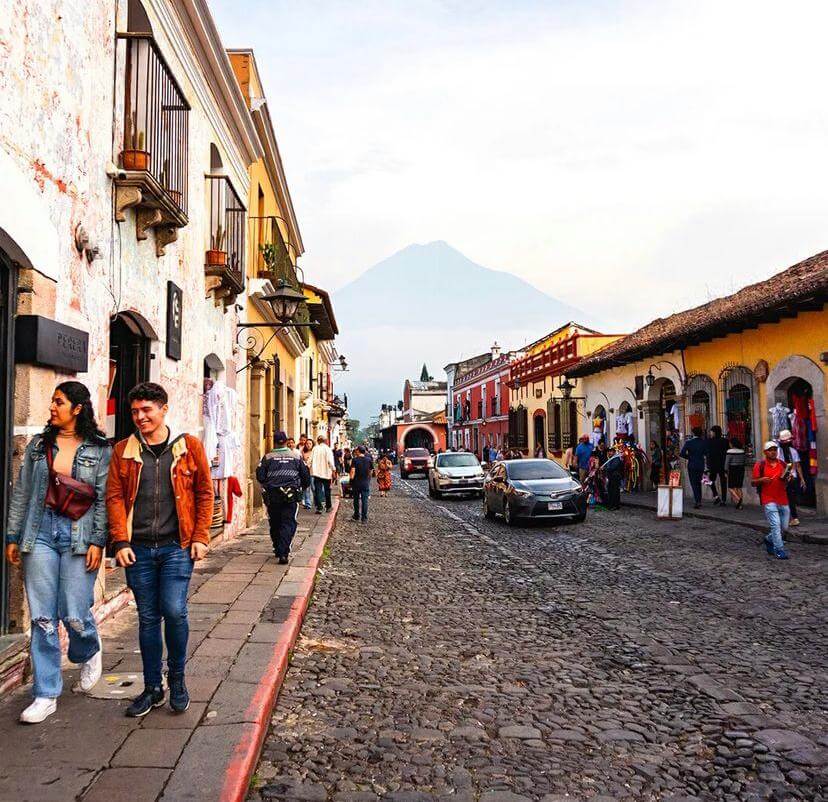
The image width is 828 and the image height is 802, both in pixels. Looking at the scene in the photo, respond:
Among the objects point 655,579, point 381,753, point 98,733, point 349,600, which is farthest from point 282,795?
point 655,579

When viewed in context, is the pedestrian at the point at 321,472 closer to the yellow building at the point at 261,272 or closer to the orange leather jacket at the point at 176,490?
the yellow building at the point at 261,272

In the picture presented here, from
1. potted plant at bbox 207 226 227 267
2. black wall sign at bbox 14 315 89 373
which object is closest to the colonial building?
potted plant at bbox 207 226 227 267

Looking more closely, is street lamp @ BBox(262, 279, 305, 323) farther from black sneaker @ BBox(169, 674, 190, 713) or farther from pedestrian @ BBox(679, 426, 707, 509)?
pedestrian @ BBox(679, 426, 707, 509)

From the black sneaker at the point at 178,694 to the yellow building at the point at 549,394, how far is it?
2283cm

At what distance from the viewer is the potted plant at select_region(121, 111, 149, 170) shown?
604 centimetres

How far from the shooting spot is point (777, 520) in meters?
9.29

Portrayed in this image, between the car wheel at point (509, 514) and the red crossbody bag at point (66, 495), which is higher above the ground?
the red crossbody bag at point (66, 495)

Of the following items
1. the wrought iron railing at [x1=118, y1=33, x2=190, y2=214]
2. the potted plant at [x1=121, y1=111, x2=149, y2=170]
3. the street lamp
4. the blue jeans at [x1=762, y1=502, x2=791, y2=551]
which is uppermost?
the wrought iron railing at [x1=118, y1=33, x2=190, y2=214]

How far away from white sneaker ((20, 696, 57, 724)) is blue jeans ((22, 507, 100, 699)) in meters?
0.03

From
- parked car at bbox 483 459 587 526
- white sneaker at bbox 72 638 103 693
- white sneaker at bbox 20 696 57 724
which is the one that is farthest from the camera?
parked car at bbox 483 459 587 526

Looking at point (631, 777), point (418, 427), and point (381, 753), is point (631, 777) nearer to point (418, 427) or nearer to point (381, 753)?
point (381, 753)

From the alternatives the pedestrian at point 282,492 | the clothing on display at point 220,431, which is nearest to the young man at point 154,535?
the pedestrian at point 282,492

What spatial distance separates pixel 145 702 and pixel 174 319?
4.80 metres

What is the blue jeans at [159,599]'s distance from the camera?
3781 mm
